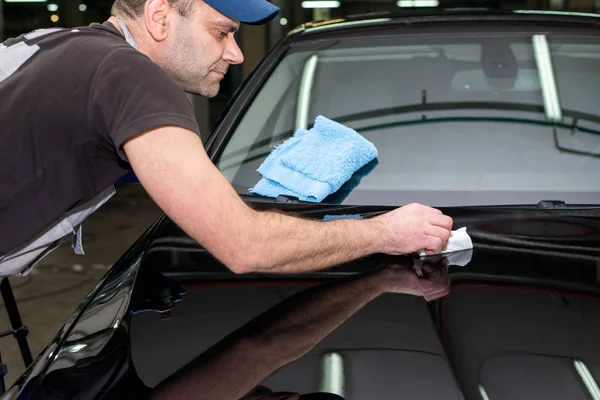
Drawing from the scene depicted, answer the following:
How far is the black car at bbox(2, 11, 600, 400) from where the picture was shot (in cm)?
132

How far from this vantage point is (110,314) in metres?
1.57

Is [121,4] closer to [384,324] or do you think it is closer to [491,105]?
[384,324]

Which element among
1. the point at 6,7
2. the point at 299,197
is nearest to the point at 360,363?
the point at 299,197

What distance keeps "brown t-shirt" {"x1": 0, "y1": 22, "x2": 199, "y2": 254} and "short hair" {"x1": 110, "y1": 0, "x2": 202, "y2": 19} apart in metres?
0.07

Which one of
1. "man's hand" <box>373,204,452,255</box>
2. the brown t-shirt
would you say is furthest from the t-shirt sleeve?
"man's hand" <box>373,204,452,255</box>

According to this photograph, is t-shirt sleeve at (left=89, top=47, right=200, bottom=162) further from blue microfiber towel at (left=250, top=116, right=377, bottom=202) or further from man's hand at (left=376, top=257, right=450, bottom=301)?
blue microfiber towel at (left=250, top=116, right=377, bottom=202)

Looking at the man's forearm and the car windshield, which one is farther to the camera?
the car windshield

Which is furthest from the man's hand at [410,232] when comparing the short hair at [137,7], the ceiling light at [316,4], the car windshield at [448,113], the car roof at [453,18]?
the ceiling light at [316,4]

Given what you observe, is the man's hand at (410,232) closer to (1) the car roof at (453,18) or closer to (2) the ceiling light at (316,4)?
(1) the car roof at (453,18)

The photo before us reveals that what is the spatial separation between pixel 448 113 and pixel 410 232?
1.89ft

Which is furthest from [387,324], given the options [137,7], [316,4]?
[316,4]

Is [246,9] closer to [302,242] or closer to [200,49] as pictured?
[200,49]

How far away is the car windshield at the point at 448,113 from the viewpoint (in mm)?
2066

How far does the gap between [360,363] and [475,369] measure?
0.17 meters
